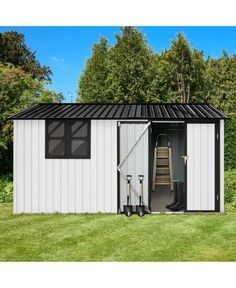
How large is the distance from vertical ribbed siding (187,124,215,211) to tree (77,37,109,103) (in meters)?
9.89

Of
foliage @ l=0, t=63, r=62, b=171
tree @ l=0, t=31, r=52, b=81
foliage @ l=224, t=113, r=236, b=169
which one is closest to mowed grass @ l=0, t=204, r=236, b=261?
foliage @ l=224, t=113, r=236, b=169

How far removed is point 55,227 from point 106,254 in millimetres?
1757

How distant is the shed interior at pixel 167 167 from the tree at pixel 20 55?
436 inches

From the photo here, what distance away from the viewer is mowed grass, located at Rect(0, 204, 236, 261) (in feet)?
17.0

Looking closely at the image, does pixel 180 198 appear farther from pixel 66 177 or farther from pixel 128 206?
pixel 66 177

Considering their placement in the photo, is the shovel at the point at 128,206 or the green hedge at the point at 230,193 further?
the green hedge at the point at 230,193

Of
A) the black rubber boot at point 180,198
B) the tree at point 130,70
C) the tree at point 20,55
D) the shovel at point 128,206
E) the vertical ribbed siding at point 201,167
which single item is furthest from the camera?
the tree at point 20,55

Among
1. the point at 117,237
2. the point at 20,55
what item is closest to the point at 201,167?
the point at 117,237

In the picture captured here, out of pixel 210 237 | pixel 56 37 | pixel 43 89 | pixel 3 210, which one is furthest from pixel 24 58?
pixel 210 237

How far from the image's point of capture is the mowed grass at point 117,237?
5.19 metres

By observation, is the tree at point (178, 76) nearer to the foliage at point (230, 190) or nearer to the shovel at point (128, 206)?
the foliage at point (230, 190)

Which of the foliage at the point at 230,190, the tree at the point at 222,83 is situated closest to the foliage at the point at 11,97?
the foliage at the point at 230,190

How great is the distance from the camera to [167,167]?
10.2 m
